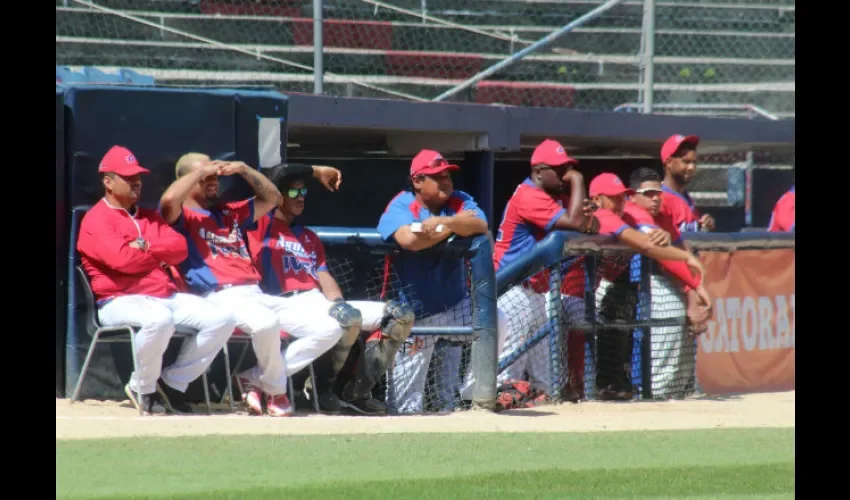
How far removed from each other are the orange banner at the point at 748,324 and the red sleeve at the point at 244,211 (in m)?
3.32

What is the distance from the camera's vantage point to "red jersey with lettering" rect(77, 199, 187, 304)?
21.9 ft

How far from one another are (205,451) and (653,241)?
368 cm

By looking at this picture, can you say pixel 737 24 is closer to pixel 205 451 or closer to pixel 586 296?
pixel 586 296

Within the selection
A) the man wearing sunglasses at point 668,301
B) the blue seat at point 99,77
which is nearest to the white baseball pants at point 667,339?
the man wearing sunglasses at point 668,301

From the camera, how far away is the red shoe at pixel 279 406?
22.5ft

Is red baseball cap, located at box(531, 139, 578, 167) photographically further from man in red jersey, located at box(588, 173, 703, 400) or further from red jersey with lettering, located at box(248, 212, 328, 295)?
red jersey with lettering, located at box(248, 212, 328, 295)

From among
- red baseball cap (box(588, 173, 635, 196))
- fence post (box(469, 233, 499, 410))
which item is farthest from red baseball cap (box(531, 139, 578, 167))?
fence post (box(469, 233, 499, 410))

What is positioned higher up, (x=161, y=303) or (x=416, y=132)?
(x=416, y=132)

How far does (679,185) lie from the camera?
909 centimetres

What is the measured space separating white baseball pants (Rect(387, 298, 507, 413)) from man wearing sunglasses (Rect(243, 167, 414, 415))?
219mm

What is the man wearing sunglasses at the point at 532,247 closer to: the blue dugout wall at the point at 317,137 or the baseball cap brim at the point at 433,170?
the baseball cap brim at the point at 433,170

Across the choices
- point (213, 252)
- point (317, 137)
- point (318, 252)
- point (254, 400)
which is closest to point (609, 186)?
point (318, 252)

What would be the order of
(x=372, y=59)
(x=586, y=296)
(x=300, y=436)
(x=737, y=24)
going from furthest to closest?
(x=737, y=24) → (x=372, y=59) → (x=586, y=296) → (x=300, y=436)
